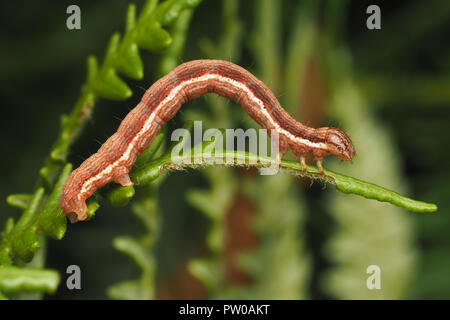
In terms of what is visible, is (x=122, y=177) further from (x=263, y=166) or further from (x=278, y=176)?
(x=278, y=176)

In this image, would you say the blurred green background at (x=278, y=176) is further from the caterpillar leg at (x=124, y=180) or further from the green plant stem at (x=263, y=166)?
the green plant stem at (x=263, y=166)

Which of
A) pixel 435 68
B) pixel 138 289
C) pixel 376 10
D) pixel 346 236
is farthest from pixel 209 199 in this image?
pixel 435 68

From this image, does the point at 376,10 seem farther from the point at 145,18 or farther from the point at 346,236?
the point at 145,18

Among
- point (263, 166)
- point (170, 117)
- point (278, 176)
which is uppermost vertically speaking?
point (170, 117)

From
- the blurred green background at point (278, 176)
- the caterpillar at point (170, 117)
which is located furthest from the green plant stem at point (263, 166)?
the blurred green background at point (278, 176)

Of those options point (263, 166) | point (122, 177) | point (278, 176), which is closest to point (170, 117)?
point (122, 177)
